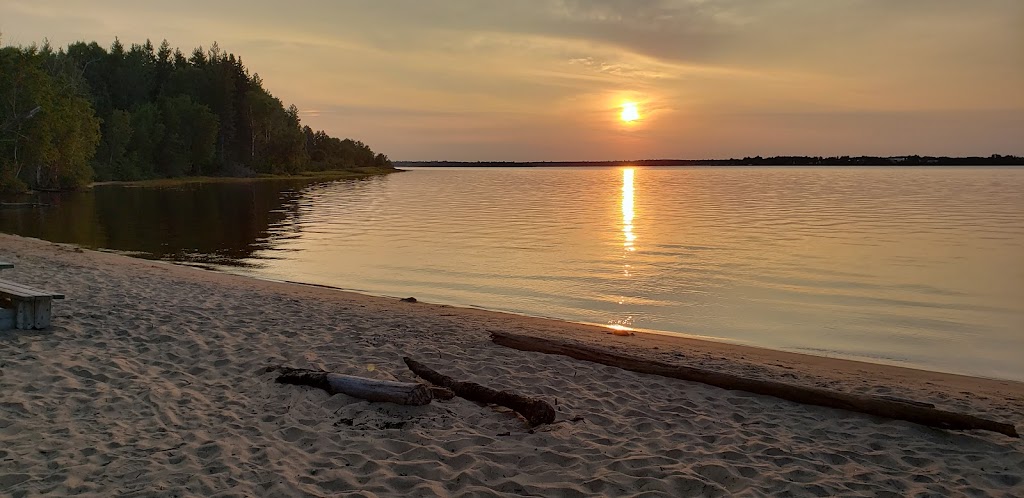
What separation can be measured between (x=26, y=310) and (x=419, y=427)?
21.3 ft

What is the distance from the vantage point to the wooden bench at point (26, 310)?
9.27 metres

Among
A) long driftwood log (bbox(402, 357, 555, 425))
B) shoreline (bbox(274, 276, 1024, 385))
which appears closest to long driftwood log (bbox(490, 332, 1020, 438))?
shoreline (bbox(274, 276, 1024, 385))

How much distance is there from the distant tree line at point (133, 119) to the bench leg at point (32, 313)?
160ft

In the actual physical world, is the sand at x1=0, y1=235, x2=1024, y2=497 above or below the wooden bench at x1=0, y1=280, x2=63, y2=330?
below

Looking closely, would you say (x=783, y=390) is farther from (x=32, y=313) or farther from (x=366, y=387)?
(x=32, y=313)

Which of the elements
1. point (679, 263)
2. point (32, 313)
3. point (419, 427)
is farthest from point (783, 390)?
point (679, 263)

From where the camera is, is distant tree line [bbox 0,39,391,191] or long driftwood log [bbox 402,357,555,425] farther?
distant tree line [bbox 0,39,391,191]

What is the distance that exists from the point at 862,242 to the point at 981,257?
4941mm

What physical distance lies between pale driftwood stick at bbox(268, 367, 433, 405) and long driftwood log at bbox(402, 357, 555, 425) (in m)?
0.52

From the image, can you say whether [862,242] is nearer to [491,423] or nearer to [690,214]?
[690,214]

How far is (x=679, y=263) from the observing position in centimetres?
2450

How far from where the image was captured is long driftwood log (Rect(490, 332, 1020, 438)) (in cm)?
729

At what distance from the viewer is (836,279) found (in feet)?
68.9

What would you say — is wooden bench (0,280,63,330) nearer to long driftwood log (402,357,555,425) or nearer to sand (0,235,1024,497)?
sand (0,235,1024,497)
